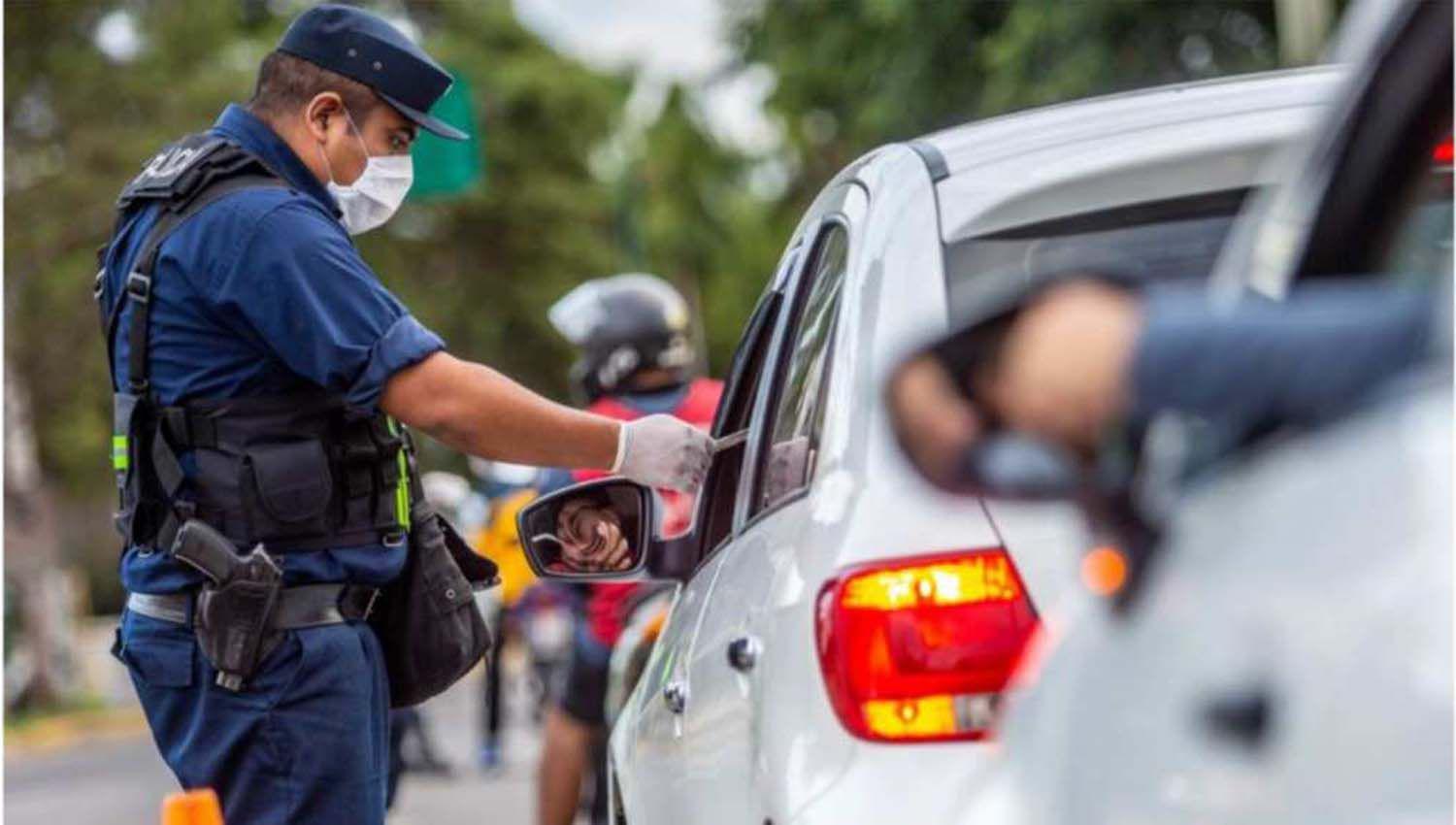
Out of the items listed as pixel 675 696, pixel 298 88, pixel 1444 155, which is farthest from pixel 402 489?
pixel 1444 155

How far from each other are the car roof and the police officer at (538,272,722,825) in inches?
177

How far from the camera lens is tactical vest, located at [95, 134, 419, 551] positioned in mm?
4867

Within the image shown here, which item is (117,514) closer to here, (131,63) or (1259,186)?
(1259,186)

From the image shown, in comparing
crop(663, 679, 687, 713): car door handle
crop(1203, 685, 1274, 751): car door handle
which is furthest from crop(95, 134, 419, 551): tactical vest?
crop(1203, 685, 1274, 751): car door handle

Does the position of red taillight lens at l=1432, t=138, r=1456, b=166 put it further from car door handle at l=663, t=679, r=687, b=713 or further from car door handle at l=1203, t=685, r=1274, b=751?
car door handle at l=663, t=679, r=687, b=713

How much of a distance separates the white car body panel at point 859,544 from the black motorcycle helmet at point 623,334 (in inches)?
162

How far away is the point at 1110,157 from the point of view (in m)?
3.65

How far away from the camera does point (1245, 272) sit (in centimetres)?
217

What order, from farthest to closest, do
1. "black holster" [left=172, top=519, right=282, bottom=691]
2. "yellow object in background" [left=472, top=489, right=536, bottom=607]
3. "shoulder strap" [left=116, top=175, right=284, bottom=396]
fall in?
"yellow object in background" [left=472, top=489, right=536, bottom=607]
"shoulder strap" [left=116, top=175, right=284, bottom=396]
"black holster" [left=172, top=519, right=282, bottom=691]

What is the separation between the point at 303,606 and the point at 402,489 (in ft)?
0.93

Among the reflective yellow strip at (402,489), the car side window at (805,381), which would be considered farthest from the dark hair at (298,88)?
the car side window at (805,381)

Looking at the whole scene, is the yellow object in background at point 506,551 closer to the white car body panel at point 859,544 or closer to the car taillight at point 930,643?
the white car body panel at point 859,544

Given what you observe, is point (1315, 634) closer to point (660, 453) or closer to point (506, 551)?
point (660, 453)

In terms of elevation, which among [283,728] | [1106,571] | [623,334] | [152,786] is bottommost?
[1106,571]
